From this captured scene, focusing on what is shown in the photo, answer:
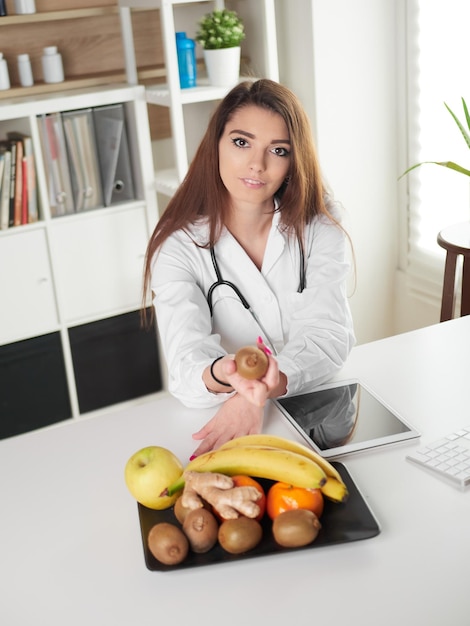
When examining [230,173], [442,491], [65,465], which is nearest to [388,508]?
[442,491]

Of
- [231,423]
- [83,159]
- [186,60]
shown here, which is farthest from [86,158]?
[231,423]

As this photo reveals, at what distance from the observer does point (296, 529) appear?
107cm

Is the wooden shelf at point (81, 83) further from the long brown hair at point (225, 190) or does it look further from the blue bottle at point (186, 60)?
the long brown hair at point (225, 190)

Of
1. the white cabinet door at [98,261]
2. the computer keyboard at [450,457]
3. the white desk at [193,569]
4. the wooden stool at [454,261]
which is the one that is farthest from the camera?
the white cabinet door at [98,261]

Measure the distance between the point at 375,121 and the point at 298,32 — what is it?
0.42 m

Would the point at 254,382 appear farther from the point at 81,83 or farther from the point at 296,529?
the point at 81,83

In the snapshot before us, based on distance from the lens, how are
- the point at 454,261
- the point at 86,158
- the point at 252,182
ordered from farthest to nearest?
the point at 86,158
the point at 454,261
the point at 252,182

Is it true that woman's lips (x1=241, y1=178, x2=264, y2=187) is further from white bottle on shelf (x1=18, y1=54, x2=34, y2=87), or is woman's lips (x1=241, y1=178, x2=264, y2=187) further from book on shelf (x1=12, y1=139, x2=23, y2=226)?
white bottle on shelf (x1=18, y1=54, x2=34, y2=87)

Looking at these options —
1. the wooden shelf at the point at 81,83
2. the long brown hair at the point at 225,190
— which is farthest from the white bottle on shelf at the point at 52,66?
the long brown hair at the point at 225,190

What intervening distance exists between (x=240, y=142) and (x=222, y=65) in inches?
40.1

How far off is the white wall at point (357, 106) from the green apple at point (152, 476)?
191 centimetres

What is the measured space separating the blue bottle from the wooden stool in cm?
95

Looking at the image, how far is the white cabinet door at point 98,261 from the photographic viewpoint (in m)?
2.73

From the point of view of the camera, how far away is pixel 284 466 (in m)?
1.15
